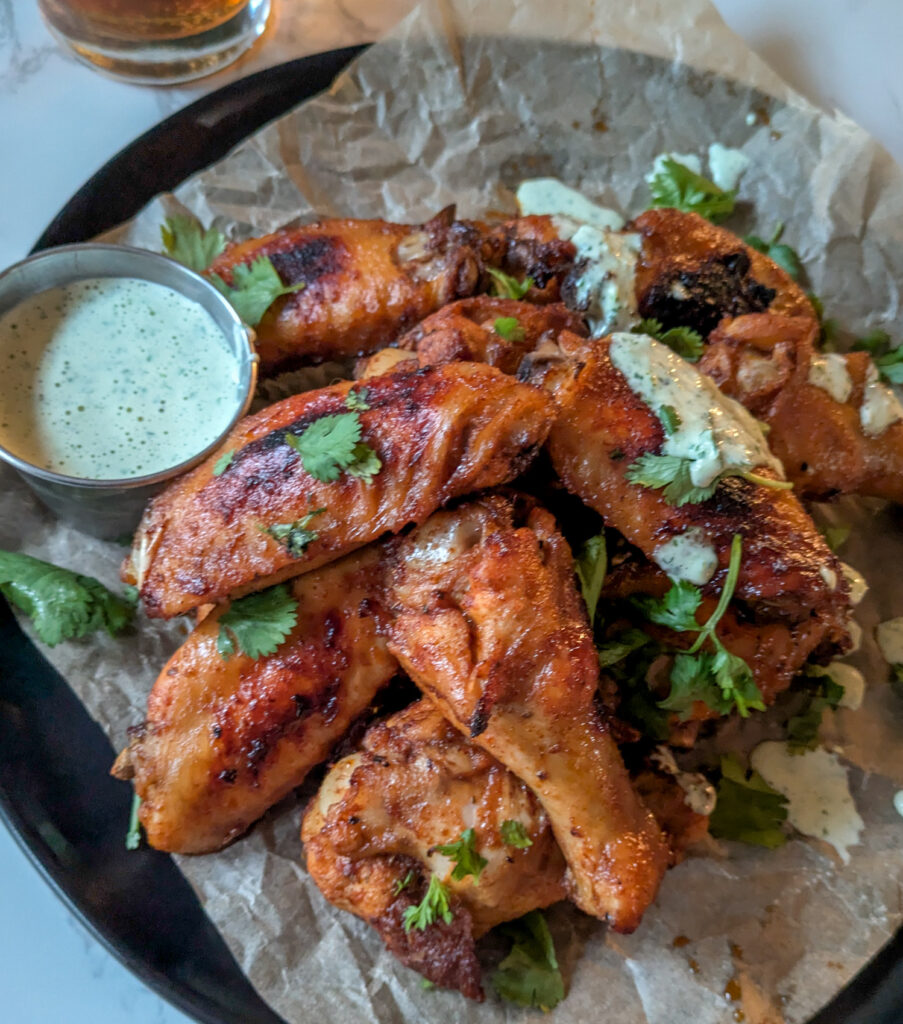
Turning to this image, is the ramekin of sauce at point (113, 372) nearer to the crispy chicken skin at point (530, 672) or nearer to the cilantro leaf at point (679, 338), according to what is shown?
the crispy chicken skin at point (530, 672)

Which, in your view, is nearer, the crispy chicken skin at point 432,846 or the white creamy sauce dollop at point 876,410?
the crispy chicken skin at point 432,846

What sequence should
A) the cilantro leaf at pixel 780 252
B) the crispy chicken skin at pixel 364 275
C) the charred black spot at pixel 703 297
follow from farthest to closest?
the cilantro leaf at pixel 780 252 → the charred black spot at pixel 703 297 → the crispy chicken skin at pixel 364 275

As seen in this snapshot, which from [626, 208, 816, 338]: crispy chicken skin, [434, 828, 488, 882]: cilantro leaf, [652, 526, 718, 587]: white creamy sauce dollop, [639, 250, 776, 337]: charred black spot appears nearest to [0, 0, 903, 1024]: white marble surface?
[434, 828, 488, 882]: cilantro leaf

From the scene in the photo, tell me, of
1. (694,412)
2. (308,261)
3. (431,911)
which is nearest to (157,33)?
(308,261)

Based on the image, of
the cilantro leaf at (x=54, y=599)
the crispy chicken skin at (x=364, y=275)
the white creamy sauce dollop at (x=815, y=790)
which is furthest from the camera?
the crispy chicken skin at (x=364, y=275)

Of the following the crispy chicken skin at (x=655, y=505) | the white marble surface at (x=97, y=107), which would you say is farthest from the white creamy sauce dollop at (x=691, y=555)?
the white marble surface at (x=97, y=107)

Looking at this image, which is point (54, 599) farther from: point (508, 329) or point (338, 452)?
point (508, 329)

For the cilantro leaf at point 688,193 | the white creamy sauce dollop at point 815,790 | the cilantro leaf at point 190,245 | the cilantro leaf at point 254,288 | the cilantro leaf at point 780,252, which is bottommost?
the white creamy sauce dollop at point 815,790

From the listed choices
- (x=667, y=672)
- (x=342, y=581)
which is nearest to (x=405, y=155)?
(x=342, y=581)
